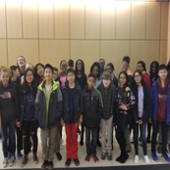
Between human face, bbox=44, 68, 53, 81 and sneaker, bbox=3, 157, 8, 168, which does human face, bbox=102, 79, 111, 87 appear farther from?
sneaker, bbox=3, 157, 8, 168

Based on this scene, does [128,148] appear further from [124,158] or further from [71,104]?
[71,104]

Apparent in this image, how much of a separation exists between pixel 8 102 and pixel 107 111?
1.69m

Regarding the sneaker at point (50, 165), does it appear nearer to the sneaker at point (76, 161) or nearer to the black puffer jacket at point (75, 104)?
the sneaker at point (76, 161)

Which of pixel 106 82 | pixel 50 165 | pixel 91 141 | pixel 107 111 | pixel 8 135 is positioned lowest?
pixel 50 165

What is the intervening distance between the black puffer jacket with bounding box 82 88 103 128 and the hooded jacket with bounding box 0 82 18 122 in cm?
118

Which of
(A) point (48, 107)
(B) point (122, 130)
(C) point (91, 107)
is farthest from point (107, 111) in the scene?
(A) point (48, 107)

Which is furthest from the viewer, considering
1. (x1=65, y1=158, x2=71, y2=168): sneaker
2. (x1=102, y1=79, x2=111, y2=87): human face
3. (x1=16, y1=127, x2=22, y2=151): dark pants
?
(x1=16, y1=127, x2=22, y2=151): dark pants

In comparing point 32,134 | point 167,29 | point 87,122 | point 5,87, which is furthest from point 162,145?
point 167,29

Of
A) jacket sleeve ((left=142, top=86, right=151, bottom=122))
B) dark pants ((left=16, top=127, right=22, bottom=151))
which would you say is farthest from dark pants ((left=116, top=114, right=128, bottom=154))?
dark pants ((left=16, top=127, right=22, bottom=151))

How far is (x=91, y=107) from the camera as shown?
10.6 ft

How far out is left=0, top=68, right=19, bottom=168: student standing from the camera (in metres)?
3.16

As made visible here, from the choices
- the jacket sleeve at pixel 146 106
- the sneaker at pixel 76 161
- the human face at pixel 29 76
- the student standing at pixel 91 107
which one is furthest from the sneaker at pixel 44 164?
the jacket sleeve at pixel 146 106

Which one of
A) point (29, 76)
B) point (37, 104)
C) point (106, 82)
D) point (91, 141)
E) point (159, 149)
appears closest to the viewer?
point (37, 104)

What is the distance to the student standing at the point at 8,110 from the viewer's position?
3.16 m
